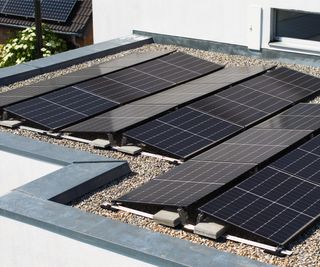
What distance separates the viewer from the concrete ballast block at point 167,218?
1263 centimetres

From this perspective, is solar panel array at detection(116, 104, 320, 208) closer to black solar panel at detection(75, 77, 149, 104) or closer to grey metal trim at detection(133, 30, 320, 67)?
black solar panel at detection(75, 77, 149, 104)

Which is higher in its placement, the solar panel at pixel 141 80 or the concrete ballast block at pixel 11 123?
the solar panel at pixel 141 80

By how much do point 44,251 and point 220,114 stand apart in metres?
5.76

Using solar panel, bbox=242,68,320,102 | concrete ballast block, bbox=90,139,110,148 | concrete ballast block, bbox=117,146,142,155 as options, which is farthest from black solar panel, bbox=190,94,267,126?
concrete ballast block, bbox=90,139,110,148

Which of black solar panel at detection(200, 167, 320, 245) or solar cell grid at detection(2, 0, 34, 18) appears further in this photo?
solar cell grid at detection(2, 0, 34, 18)

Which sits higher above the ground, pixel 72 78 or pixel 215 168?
pixel 72 78

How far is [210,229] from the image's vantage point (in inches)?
485

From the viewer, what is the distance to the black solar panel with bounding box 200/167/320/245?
12164 millimetres

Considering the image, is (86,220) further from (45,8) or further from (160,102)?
(45,8)

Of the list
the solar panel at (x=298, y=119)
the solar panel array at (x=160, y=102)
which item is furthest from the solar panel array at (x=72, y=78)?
the solar panel at (x=298, y=119)

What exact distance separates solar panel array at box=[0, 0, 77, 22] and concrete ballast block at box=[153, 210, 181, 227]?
17.2 m

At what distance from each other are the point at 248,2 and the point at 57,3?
36.0 feet

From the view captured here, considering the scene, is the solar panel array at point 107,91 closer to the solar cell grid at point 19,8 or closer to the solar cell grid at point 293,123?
the solar cell grid at point 293,123

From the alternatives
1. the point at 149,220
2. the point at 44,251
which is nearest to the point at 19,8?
the point at 44,251
